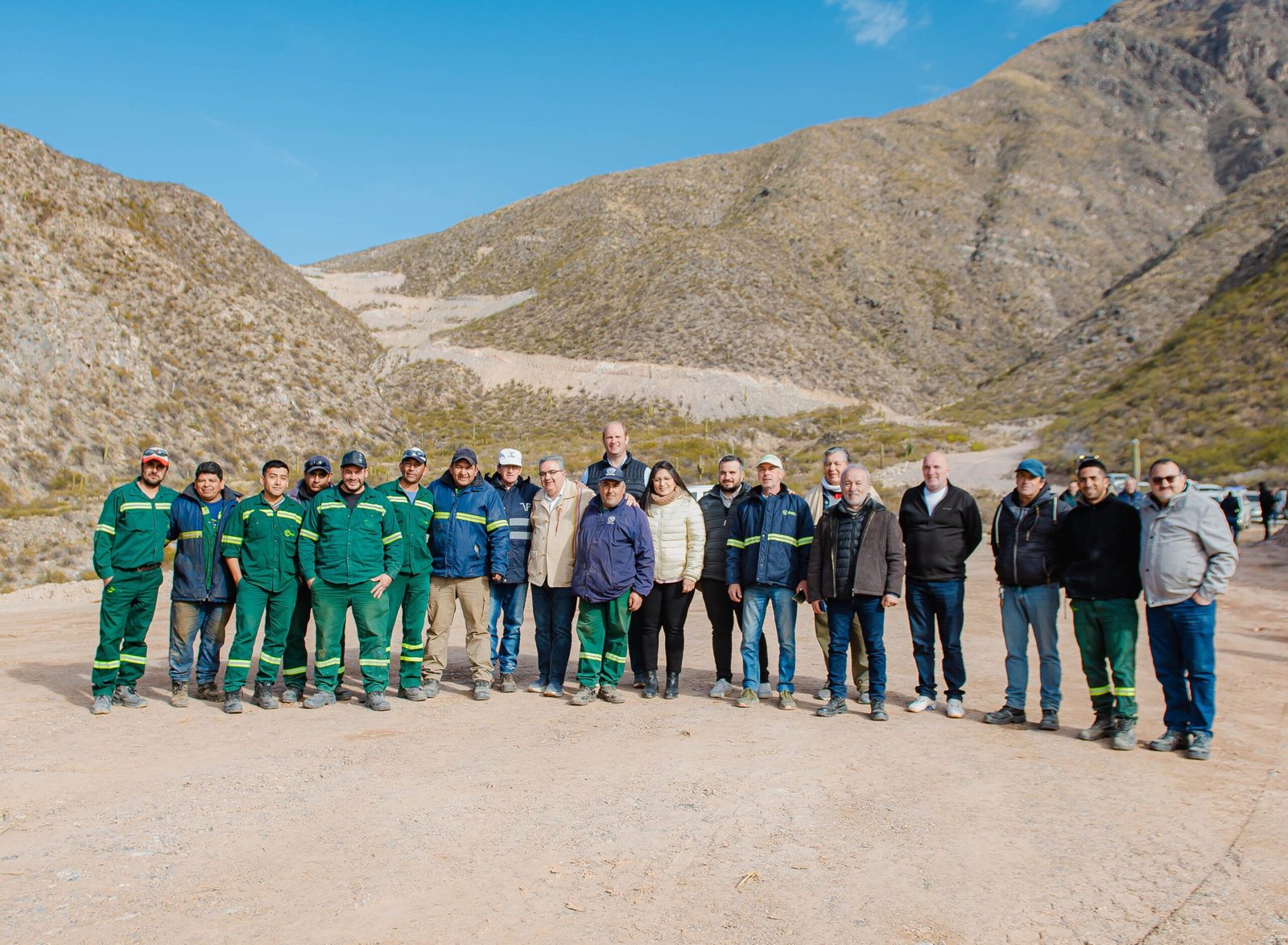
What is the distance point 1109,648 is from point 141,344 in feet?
103

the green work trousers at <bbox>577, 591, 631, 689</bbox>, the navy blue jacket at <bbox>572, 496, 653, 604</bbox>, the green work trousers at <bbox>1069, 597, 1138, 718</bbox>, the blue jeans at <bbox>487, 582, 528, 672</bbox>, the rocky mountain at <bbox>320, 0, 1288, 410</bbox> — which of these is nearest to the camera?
the green work trousers at <bbox>1069, 597, 1138, 718</bbox>

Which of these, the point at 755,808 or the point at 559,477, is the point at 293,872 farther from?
the point at 559,477

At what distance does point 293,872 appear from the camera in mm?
4074

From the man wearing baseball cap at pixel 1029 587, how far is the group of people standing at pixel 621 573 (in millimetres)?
18

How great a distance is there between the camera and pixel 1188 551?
19.5 feet

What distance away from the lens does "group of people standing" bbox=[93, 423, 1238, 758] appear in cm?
641

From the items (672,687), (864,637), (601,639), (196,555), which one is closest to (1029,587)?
(864,637)

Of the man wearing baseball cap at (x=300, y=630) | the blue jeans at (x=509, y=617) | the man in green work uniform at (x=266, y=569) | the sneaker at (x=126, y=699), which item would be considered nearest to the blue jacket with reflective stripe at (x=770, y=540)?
the blue jeans at (x=509, y=617)

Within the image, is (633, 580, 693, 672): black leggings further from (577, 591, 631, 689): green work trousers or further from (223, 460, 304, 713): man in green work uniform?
(223, 460, 304, 713): man in green work uniform

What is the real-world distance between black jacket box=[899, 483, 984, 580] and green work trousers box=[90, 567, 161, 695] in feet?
19.6

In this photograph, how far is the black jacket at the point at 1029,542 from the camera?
21.8 ft

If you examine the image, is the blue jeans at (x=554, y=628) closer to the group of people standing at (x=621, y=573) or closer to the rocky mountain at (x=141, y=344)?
the group of people standing at (x=621, y=573)

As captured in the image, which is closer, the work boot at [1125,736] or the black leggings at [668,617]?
the work boot at [1125,736]

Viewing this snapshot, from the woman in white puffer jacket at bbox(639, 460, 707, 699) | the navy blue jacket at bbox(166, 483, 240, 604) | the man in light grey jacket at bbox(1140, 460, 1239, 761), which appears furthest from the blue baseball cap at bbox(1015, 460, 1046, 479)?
the navy blue jacket at bbox(166, 483, 240, 604)
